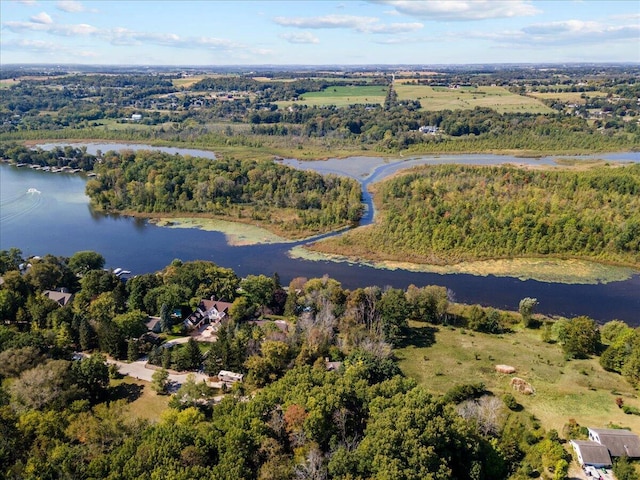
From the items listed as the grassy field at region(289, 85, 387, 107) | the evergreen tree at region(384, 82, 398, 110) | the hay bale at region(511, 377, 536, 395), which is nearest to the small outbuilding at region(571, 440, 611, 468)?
the hay bale at region(511, 377, 536, 395)

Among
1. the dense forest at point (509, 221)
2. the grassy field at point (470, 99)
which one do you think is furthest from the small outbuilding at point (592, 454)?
the grassy field at point (470, 99)

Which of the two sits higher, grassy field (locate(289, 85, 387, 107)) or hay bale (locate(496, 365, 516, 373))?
grassy field (locate(289, 85, 387, 107))

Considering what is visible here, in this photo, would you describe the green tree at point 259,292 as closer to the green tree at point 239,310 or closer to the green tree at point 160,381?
the green tree at point 239,310

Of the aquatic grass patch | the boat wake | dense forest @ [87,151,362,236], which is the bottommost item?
the aquatic grass patch

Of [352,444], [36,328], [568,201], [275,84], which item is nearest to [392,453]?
[352,444]

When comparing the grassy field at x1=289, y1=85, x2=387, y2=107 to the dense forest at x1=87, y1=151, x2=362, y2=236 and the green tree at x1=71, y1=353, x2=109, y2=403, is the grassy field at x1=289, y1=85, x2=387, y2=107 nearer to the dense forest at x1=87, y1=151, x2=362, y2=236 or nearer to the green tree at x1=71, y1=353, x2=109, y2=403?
the dense forest at x1=87, y1=151, x2=362, y2=236

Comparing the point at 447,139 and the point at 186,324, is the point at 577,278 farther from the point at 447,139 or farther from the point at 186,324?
the point at 447,139

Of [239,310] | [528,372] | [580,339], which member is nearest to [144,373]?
[239,310]
